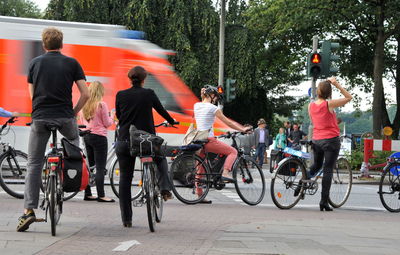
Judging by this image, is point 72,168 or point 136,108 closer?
point 72,168

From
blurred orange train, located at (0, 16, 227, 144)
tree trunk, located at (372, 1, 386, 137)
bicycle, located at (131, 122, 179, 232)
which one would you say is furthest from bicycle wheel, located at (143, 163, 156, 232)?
tree trunk, located at (372, 1, 386, 137)

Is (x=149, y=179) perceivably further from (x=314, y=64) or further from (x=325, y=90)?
(x=314, y=64)

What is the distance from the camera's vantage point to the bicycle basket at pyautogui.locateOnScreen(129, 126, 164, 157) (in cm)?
780

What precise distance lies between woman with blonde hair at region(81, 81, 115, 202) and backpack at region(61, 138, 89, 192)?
10.5 feet

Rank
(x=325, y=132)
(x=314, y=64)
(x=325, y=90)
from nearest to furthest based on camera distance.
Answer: (x=325, y=90) < (x=325, y=132) < (x=314, y=64)

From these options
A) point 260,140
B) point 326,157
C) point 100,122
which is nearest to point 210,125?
point 100,122

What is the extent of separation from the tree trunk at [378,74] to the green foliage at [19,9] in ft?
107

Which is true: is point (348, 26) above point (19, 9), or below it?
below

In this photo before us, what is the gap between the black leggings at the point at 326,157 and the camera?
35.7 feet

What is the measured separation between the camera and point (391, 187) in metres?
11.5

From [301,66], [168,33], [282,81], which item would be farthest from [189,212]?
[282,81]

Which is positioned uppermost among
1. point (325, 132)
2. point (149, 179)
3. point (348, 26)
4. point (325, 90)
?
point (348, 26)

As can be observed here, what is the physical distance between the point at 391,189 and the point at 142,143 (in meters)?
5.08

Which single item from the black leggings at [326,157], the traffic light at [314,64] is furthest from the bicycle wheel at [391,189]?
the traffic light at [314,64]
